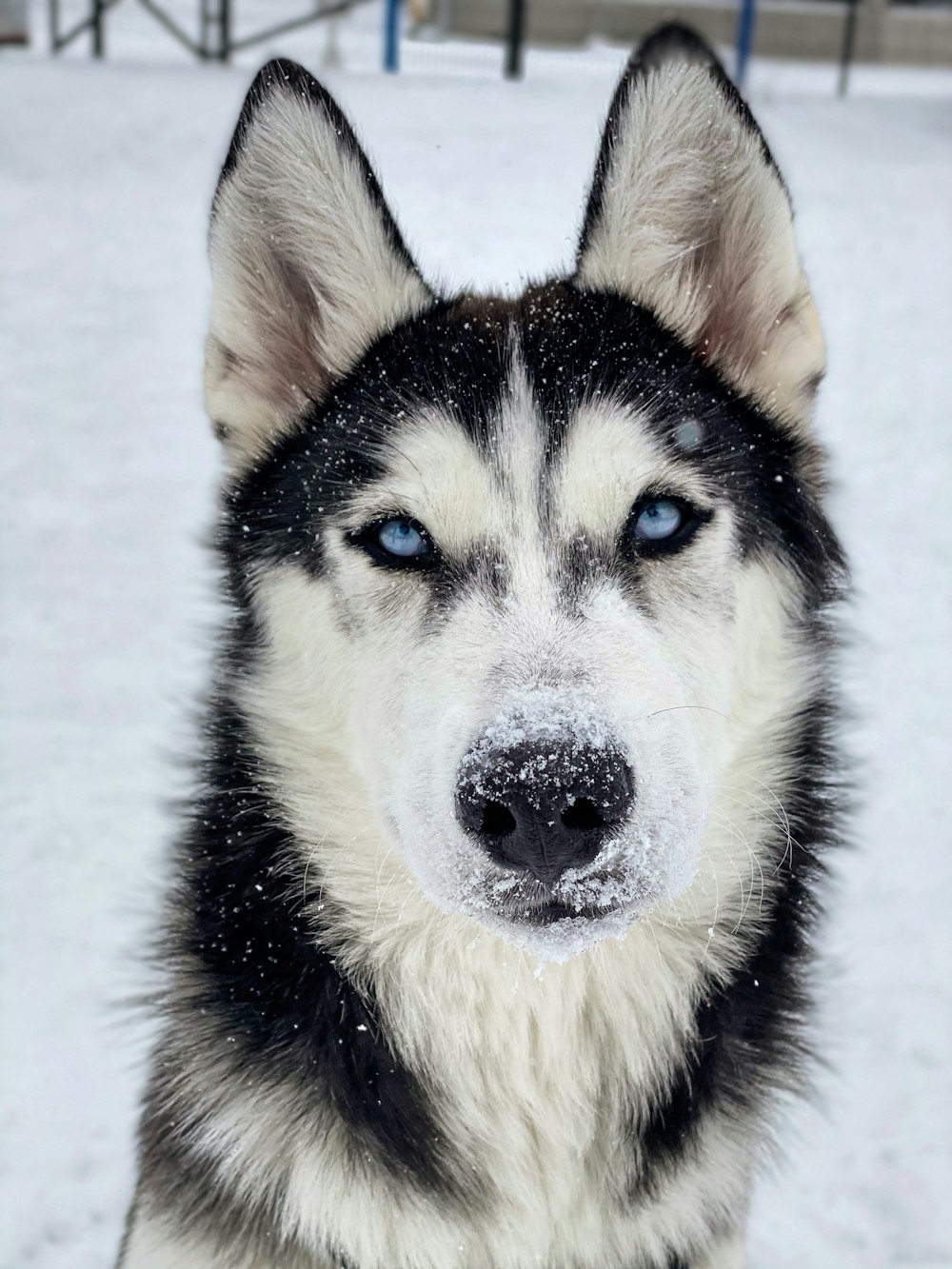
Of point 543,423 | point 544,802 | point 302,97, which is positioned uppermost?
point 302,97

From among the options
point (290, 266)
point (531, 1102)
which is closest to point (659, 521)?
point (290, 266)

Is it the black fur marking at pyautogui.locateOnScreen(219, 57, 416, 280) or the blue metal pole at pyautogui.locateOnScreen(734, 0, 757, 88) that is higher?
the black fur marking at pyautogui.locateOnScreen(219, 57, 416, 280)

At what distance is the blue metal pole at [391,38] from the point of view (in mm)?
11508

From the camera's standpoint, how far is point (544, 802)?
165 centimetres

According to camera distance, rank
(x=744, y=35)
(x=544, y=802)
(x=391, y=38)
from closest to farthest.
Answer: (x=544, y=802) → (x=391, y=38) → (x=744, y=35)

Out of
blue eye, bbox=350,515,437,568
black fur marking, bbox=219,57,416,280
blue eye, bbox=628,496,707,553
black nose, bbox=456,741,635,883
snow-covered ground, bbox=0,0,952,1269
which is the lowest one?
snow-covered ground, bbox=0,0,952,1269

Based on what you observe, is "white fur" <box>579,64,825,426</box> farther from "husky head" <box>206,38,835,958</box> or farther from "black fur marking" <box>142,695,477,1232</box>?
"black fur marking" <box>142,695,477,1232</box>

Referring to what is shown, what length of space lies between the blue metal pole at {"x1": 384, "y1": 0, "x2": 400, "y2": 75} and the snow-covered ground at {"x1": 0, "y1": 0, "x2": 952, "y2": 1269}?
0.38 m

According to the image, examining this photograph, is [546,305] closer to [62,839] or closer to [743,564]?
[743,564]

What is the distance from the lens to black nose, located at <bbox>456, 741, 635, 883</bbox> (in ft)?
5.42

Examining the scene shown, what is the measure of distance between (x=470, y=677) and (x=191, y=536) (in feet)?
14.2

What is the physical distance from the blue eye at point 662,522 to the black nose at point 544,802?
0.51 metres

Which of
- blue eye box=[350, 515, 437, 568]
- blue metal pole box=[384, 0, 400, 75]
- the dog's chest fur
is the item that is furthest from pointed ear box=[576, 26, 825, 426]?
blue metal pole box=[384, 0, 400, 75]

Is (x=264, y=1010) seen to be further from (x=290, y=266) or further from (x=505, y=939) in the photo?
(x=290, y=266)
